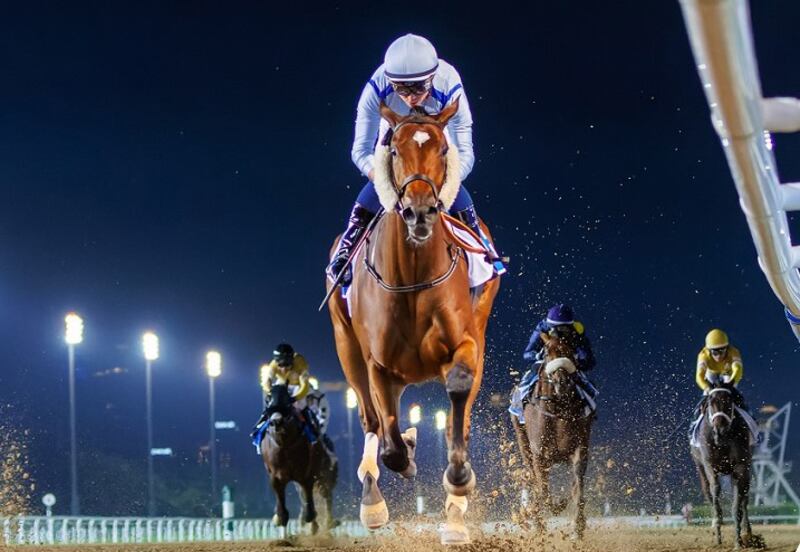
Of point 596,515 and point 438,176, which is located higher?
point 438,176

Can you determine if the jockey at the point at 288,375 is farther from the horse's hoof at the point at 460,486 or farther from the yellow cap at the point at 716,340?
the horse's hoof at the point at 460,486

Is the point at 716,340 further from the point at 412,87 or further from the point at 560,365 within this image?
the point at 412,87

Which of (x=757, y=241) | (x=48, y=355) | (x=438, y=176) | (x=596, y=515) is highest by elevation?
(x=48, y=355)

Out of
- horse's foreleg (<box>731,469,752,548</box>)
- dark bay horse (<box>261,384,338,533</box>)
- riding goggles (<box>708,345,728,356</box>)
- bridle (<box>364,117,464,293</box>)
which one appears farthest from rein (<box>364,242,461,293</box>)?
dark bay horse (<box>261,384,338,533</box>)

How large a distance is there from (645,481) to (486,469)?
3.92 meters

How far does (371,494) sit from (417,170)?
266cm

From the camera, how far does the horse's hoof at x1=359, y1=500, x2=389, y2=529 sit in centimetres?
885

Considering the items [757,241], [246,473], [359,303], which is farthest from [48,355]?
[757,241]

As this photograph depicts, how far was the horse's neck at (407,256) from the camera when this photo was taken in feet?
26.8

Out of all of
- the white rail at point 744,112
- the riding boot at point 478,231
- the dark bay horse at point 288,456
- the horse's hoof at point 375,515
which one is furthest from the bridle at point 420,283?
the dark bay horse at point 288,456

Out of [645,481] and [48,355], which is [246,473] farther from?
[645,481]

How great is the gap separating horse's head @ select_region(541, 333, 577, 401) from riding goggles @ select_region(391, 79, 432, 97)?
17.8 feet

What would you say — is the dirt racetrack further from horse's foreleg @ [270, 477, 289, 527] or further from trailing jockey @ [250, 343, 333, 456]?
trailing jockey @ [250, 343, 333, 456]

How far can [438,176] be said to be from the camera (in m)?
7.61
